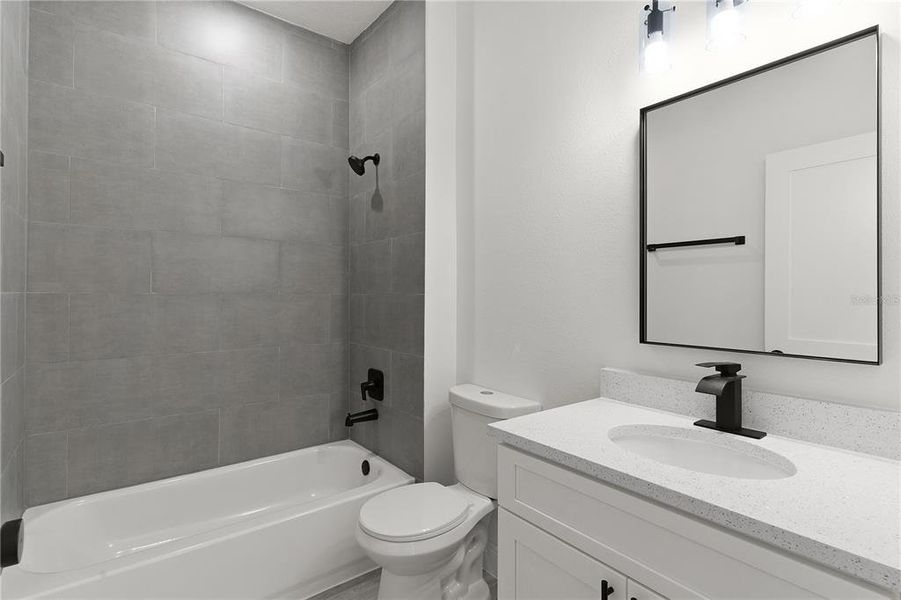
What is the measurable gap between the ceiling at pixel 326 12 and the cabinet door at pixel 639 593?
8.63 ft

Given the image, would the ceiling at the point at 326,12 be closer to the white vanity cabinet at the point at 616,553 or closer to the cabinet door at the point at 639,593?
the white vanity cabinet at the point at 616,553

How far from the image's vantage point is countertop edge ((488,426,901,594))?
618mm

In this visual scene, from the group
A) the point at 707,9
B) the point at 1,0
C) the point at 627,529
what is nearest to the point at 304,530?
the point at 627,529

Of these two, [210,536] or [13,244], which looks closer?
[13,244]

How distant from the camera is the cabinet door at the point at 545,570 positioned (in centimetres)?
98

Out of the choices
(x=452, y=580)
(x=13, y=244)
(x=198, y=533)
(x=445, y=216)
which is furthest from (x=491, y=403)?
(x=13, y=244)

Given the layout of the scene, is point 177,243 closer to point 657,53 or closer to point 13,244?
point 13,244

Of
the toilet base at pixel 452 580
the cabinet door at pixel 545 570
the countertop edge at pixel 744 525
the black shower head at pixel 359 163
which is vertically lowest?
the toilet base at pixel 452 580

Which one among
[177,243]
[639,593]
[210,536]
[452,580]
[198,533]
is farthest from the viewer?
[177,243]

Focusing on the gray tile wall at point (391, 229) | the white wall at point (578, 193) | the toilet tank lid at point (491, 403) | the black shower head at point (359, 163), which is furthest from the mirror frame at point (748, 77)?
the black shower head at point (359, 163)

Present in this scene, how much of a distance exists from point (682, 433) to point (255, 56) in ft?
8.42

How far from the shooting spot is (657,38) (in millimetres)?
1345

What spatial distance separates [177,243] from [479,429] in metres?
1.64

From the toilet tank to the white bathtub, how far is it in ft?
1.21
